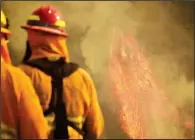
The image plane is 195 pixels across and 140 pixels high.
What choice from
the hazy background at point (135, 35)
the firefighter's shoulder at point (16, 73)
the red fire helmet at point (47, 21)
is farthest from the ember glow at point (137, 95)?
the firefighter's shoulder at point (16, 73)

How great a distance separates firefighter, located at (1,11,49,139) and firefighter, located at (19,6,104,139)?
30 mm

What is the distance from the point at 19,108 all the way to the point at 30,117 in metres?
0.06

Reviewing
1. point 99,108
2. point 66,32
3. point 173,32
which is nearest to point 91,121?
point 99,108

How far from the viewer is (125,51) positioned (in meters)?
1.65

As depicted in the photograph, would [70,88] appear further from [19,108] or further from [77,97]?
[19,108]

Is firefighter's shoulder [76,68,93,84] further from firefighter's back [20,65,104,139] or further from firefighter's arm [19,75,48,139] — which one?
firefighter's arm [19,75,48,139]

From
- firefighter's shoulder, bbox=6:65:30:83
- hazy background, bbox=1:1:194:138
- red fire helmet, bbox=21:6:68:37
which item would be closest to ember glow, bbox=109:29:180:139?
hazy background, bbox=1:1:194:138

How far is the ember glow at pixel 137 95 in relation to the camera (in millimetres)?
1624

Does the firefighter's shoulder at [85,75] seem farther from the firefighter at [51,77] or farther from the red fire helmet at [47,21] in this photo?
the red fire helmet at [47,21]

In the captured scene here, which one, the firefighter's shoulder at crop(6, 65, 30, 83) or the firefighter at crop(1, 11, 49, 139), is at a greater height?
the firefighter's shoulder at crop(6, 65, 30, 83)

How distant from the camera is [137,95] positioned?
64.6 inches

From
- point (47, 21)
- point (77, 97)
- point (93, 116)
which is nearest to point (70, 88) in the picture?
point (77, 97)

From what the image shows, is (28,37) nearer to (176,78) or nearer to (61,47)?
(61,47)

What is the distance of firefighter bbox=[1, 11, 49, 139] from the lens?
58.1 inches
